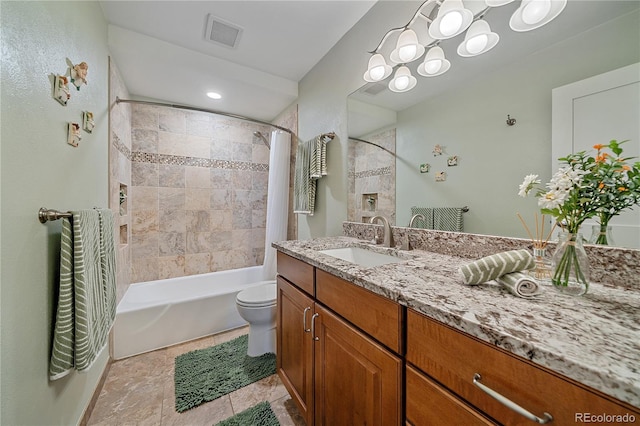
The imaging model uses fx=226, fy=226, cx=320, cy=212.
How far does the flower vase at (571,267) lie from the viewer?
0.60 metres

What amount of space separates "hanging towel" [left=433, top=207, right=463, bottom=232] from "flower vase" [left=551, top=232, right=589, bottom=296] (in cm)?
44

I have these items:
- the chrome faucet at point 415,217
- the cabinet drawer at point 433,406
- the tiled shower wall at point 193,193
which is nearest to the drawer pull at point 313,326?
the cabinet drawer at point 433,406

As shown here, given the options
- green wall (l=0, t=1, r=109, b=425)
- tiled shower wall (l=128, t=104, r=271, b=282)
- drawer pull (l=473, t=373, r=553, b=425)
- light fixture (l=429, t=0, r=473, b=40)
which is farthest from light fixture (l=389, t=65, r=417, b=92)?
tiled shower wall (l=128, t=104, r=271, b=282)

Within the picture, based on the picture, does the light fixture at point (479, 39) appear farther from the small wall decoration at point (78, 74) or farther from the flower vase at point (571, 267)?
the small wall decoration at point (78, 74)

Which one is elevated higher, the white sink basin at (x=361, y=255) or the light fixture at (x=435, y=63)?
the light fixture at (x=435, y=63)

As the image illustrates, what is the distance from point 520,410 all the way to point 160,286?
2910 mm

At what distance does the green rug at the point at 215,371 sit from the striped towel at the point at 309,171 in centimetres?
123

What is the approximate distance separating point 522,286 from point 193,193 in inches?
116

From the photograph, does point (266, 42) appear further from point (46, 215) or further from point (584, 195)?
point (584, 195)

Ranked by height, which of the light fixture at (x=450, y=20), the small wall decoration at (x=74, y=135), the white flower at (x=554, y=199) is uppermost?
the light fixture at (x=450, y=20)

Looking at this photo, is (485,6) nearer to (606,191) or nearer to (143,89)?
(606,191)

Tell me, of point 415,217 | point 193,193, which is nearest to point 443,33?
point 415,217

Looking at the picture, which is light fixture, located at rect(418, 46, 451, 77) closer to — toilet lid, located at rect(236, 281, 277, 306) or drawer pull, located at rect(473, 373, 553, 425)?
drawer pull, located at rect(473, 373, 553, 425)

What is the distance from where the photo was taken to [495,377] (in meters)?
0.43
